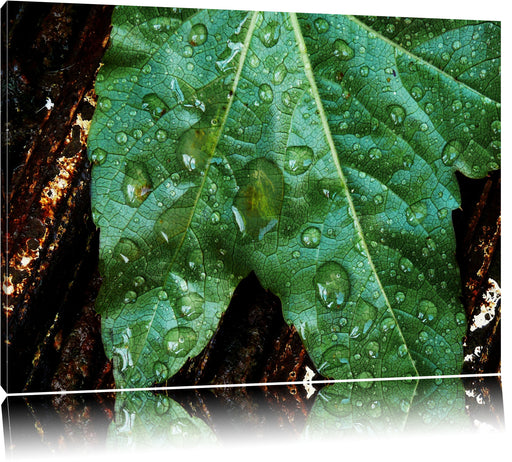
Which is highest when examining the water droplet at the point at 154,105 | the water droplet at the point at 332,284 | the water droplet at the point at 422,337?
the water droplet at the point at 154,105

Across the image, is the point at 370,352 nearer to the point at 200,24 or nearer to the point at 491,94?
the point at 491,94

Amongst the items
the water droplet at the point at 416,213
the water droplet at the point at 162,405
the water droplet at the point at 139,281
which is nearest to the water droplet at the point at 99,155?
the water droplet at the point at 139,281

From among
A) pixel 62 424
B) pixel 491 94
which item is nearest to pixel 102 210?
pixel 62 424

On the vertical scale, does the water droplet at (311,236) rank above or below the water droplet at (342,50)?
below

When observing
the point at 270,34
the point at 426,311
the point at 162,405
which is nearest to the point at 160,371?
the point at 162,405

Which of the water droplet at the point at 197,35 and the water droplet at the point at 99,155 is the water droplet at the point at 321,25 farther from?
the water droplet at the point at 99,155

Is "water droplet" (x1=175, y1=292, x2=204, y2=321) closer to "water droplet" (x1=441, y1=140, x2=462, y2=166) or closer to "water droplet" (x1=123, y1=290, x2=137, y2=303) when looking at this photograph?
"water droplet" (x1=123, y1=290, x2=137, y2=303)

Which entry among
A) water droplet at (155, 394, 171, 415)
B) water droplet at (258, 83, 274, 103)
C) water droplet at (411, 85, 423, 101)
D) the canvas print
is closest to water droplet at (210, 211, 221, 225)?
the canvas print
